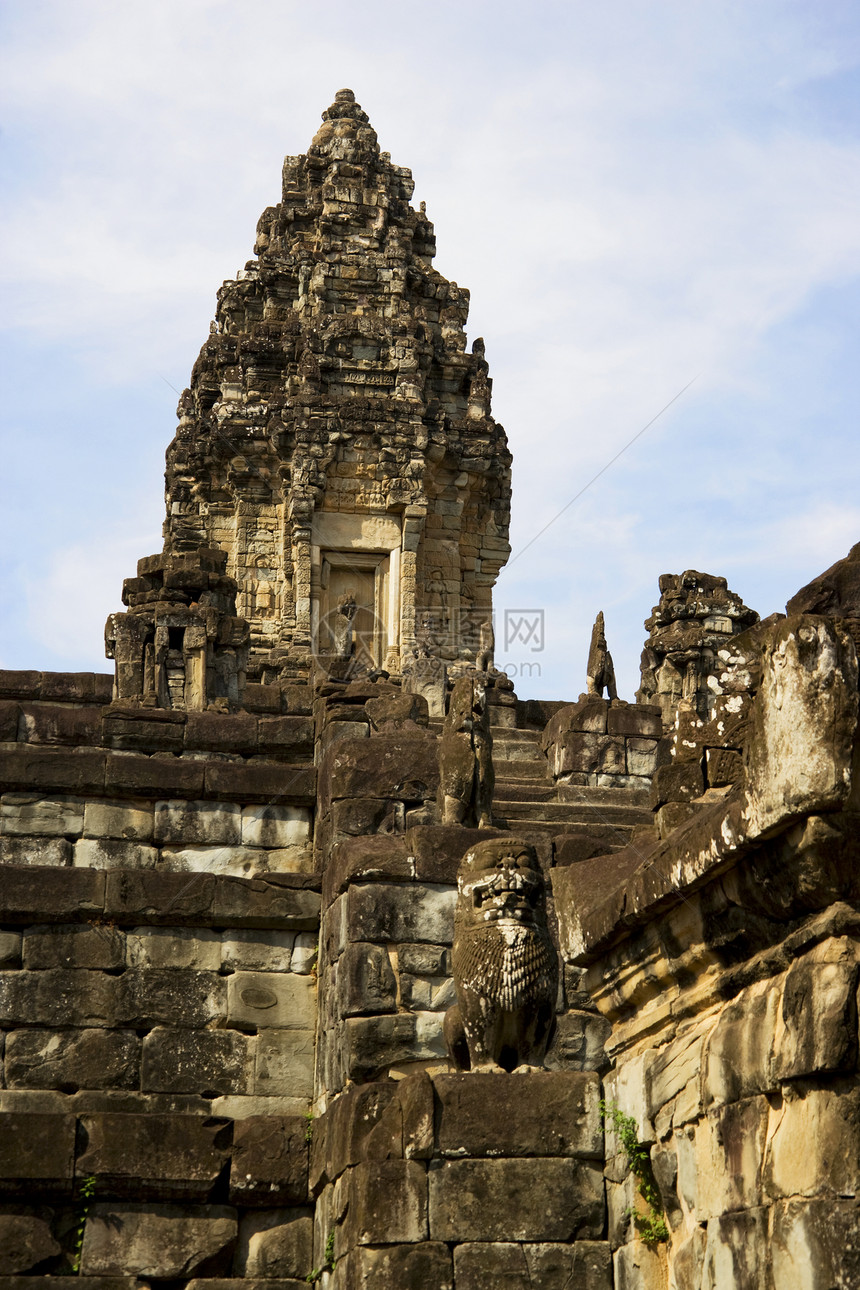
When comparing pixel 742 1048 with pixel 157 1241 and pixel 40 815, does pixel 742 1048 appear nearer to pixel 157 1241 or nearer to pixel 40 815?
pixel 157 1241

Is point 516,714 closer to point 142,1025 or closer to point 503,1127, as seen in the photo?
point 142,1025

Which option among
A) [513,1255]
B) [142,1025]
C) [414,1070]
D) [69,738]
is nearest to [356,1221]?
[513,1255]

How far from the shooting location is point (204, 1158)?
27.4 feet

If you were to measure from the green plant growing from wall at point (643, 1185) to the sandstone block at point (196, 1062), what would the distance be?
4.03 metres

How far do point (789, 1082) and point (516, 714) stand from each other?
14.5m

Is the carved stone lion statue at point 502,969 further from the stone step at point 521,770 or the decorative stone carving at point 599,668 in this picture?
the decorative stone carving at point 599,668

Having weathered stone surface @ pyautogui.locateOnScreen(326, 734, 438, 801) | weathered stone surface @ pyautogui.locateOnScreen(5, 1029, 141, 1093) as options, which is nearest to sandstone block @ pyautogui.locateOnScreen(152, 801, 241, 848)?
weathered stone surface @ pyautogui.locateOnScreen(326, 734, 438, 801)

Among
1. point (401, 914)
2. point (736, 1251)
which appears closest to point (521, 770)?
point (401, 914)

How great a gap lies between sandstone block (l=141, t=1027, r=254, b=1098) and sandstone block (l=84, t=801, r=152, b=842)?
2216 mm

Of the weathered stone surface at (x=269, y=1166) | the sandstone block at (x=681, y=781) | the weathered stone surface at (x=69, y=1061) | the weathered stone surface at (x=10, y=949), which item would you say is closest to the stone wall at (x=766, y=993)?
the sandstone block at (x=681, y=781)

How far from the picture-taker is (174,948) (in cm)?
947

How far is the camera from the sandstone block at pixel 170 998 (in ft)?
30.3

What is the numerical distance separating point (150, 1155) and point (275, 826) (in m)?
3.28

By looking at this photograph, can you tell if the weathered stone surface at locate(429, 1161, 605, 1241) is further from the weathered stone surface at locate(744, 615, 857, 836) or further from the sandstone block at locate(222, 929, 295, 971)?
the sandstone block at locate(222, 929, 295, 971)
